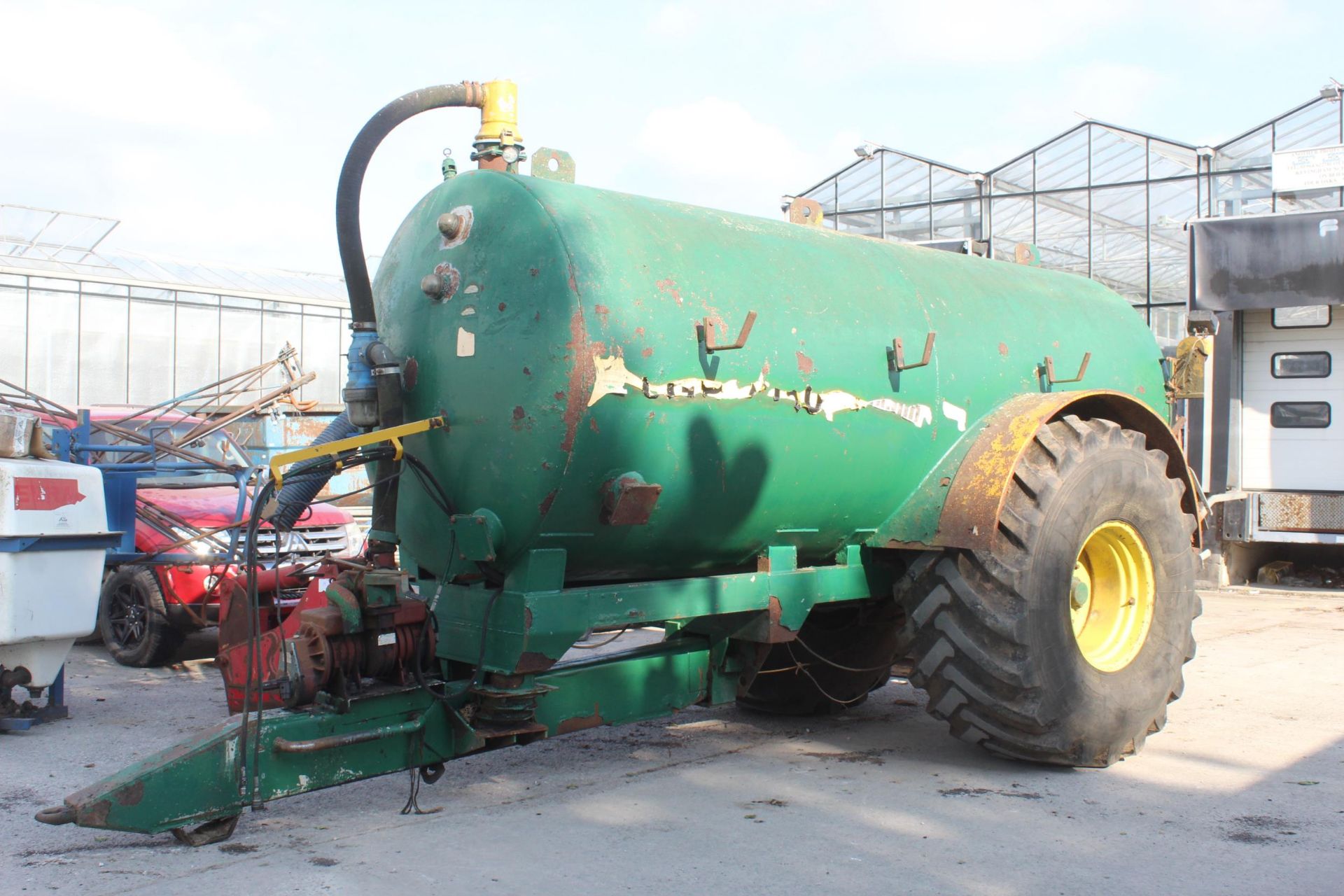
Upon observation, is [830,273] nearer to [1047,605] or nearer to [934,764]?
[1047,605]

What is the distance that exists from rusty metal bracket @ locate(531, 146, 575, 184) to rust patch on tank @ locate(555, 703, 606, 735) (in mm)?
2093

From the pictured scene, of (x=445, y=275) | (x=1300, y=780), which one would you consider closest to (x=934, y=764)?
(x=1300, y=780)

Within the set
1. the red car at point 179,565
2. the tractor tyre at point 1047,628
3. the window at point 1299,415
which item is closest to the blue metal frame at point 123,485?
the red car at point 179,565

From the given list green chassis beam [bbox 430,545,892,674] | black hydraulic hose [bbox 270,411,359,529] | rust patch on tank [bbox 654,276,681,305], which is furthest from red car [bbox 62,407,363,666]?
rust patch on tank [bbox 654,276,681,305]

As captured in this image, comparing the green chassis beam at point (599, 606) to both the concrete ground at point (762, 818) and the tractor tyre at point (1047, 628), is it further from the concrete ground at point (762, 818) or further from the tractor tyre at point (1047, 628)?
the concrete ground at point (762, 818)

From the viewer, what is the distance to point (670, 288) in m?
4.76

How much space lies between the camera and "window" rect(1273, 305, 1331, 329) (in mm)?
12641

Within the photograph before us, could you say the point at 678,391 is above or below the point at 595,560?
above

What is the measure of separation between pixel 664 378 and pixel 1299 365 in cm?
1045

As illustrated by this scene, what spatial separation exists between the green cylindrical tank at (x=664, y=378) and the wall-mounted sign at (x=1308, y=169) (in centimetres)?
1423

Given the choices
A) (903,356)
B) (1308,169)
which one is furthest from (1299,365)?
(903,356)

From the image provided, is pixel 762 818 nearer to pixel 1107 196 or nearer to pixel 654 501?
pixel 654 501

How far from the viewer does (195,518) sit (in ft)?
30.9

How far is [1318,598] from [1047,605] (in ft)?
27.3
